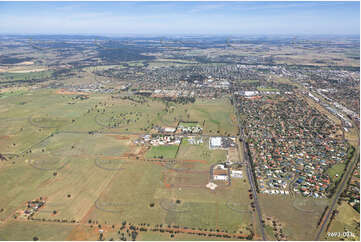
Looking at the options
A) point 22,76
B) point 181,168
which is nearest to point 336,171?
point 181,168

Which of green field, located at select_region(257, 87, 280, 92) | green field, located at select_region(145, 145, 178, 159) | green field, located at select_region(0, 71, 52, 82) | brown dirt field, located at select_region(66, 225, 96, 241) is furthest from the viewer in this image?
green field, located at select_region(0, 71, 52, 82)

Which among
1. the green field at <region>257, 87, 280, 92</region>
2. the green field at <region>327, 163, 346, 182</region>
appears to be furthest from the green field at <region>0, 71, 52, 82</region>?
the green field at <region>327, 163, 346, 182</region>

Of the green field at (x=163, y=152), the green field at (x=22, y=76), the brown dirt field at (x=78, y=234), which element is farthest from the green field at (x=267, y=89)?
the green field at (x=22, y=76)

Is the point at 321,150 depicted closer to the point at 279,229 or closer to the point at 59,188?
the point at 279,229

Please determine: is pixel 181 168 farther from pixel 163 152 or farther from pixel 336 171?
pixel 336 171

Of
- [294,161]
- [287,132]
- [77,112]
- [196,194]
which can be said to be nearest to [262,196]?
[196,194]

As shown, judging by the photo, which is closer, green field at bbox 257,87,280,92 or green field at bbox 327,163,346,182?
green field at bbox 327,163,346,182

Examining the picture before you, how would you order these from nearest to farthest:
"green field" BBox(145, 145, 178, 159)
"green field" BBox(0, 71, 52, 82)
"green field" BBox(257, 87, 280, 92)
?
"green field" BBox(145, 145, 178, 159) < "green field" BBox(257, 87, 280, 92) < "green field" BBox(0, 71, 52, 82)

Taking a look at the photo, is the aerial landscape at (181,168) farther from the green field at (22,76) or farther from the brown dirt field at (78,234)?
the green field at (22,76)

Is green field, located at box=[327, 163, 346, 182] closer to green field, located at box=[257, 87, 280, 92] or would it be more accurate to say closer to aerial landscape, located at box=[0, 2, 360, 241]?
aerial landscape, located at box=[0, 2, 360, 241]

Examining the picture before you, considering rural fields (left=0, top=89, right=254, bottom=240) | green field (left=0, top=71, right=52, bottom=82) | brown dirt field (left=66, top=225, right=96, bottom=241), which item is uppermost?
green field (left=0, top=71, right=52, bottom=82)

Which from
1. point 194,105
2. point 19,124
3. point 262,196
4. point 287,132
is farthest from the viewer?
point 194,105
